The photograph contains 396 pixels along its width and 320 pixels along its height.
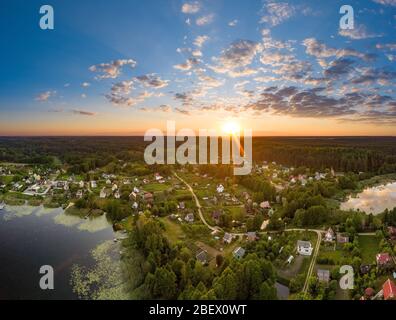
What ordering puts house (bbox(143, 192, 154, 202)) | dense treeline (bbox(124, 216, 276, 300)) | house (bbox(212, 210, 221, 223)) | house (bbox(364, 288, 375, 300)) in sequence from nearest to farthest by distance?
dense treeline (bbox(124, 216, 276, 300)), house (bbox(364, 288, 375, 300)), house (bbox(212, 210, 221, 223)), house (bbox(143, 192, 154, 202))

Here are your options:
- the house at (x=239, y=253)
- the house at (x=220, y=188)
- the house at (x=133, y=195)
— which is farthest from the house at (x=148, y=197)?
the house at (x=239, y=253)

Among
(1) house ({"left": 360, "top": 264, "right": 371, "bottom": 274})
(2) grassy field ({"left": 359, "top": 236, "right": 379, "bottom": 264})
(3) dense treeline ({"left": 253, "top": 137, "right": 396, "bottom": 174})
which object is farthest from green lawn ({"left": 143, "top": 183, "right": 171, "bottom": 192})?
(3) dense treeline ({"left": 253, "top": 137, "right": 396, "bottom": 174})

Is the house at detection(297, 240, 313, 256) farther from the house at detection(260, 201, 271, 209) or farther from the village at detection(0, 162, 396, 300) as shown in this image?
the house at detection(260, 201, 271, 209)

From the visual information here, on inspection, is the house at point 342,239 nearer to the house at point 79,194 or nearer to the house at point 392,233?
the house at point 392,233

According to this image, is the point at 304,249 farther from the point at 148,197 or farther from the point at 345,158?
the point at 345,158

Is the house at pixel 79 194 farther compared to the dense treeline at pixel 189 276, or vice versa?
the house at pixel 79 194
